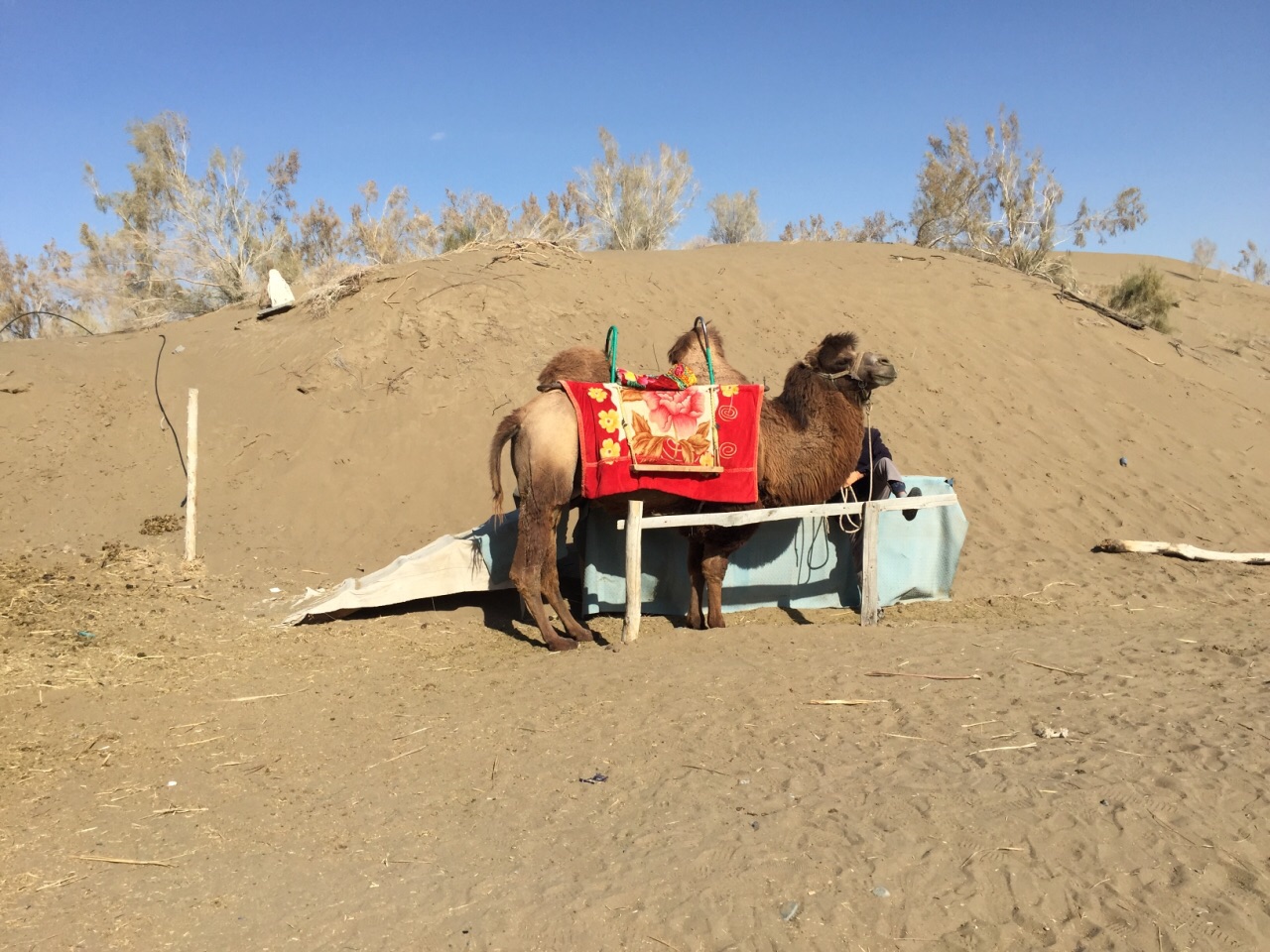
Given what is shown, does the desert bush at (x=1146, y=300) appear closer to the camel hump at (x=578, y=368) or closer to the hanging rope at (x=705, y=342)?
the hanging rope at (x=705, y=342)

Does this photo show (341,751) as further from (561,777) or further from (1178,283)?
(1178,283)

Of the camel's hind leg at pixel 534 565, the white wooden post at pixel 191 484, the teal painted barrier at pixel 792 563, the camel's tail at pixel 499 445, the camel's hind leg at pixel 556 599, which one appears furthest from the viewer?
the white wooden post at pixel 191 484

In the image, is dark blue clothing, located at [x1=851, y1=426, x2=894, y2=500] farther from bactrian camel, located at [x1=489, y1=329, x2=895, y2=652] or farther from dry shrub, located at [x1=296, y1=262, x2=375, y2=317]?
dry shrub, located at [x1=296, y1=262, x2=375, y2=317]

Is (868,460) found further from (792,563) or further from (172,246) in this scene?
(172,246)

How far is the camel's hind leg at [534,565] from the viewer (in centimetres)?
689

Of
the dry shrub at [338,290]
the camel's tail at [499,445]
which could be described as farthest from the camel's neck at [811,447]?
the dry shrub at [338,290]

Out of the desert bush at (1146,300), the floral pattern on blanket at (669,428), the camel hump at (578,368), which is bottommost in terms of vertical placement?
the floral pattern on blanket at (669,428)

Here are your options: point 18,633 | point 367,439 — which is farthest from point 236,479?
point 18,633

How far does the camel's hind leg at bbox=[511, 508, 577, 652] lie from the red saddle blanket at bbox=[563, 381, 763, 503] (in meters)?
0.48

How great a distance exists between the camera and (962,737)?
4629 mm

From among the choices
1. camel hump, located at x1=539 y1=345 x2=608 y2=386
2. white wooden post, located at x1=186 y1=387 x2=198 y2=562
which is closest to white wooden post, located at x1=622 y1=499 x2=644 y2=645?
camel hump, located at x1=539 y1=345 x2=608 y2=386

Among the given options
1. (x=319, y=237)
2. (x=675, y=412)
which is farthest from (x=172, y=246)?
(x=675, y=412)

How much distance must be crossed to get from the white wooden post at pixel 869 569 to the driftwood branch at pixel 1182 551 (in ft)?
12.3

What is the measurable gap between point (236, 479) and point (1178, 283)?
32.8 meters
